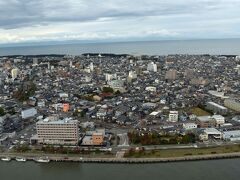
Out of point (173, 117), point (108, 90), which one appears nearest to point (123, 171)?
point (173, 117)

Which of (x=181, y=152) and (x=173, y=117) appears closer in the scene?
(x=181, y=152)

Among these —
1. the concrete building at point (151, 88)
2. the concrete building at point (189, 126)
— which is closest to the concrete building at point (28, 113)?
the concrete building at point (189, 126)

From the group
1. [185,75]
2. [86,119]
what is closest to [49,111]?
[86,119]

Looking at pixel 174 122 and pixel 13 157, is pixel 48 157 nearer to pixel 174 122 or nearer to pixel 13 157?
pixel 13 157

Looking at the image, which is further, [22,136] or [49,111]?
[49,111]

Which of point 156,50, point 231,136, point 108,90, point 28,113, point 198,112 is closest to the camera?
point 231,136

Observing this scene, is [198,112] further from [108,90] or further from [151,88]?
[108,90]
